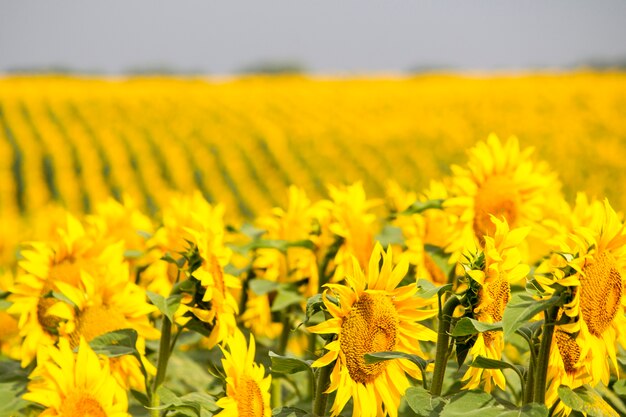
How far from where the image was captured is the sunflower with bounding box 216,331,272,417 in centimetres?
184

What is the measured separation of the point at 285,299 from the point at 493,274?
0.97 meters

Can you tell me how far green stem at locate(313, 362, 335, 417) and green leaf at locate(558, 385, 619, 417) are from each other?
470mm

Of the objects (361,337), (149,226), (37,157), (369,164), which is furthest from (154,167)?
(361,337)

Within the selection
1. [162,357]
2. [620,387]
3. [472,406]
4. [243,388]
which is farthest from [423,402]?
[162,357]

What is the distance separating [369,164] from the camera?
19.1 metres

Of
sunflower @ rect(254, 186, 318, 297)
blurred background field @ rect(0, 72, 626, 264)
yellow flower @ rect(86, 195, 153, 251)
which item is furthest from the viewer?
blurred background field @ rect(0, 72, 626, 264)

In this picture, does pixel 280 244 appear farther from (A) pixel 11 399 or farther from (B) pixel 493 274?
(B) pixel 493 274

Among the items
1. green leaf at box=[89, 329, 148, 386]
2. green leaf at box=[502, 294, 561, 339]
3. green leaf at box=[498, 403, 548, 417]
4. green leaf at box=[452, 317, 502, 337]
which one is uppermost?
green leaf at box=[502, 294, 561, 339]

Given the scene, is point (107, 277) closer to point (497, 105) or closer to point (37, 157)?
point (37, 157)

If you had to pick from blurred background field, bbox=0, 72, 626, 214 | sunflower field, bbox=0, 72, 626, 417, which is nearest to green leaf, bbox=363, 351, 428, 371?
sunflower field, bbox=0, 72, 626, 417

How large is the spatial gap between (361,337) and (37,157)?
18112 millimetres

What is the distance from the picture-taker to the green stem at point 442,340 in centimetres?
181

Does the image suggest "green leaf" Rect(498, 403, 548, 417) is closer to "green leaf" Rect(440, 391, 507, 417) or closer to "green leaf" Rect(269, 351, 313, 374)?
"green leaf" Rect(440, 391, 507, 417)

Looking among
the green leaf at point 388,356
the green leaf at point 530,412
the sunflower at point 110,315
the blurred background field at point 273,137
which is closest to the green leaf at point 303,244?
the sunflower at point 110,315
